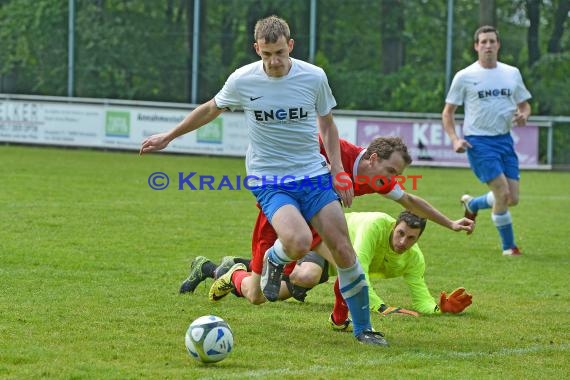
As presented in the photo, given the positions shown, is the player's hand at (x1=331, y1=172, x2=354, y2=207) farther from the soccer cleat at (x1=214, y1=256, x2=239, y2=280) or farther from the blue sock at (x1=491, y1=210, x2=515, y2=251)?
the blue sock at (x1=491, y1=210, x2=515, y2=251)

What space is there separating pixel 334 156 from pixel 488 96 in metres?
5.25

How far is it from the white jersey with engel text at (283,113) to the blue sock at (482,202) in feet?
17.7

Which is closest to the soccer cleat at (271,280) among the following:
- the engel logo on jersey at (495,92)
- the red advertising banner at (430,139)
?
the engel logo on jersey at (495,92)

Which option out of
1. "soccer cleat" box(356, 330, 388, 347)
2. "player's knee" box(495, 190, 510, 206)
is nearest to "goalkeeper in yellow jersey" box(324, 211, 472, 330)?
"soccer cleat" box(356, 330, 388, 347)

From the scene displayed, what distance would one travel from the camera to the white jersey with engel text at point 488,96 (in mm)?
11461

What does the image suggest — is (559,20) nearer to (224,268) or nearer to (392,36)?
(392,36)

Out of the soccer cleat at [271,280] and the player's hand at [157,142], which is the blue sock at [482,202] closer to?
the soccer cleat at [271,280]

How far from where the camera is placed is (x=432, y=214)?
7039 mm

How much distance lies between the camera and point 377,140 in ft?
22.7

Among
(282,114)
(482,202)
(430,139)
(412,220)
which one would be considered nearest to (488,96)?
(482,202)

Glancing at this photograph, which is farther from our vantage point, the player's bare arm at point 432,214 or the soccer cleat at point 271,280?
the player's bare arm at point 432,214

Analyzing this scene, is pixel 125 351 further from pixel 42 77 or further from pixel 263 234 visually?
pixel 42 77

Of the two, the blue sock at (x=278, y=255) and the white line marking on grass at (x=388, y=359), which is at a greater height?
the blue sock at (x=278, y=255)

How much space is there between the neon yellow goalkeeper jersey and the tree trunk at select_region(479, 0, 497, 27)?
20.0 meters
